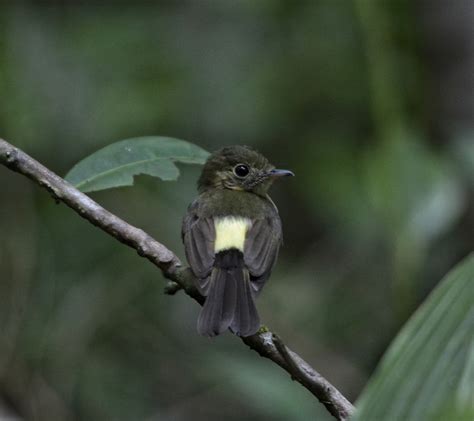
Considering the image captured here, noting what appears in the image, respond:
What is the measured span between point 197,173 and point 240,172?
1887 millimetres

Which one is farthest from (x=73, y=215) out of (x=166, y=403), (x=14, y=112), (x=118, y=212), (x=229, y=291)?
(x=229, y=291)

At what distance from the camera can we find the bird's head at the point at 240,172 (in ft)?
13.7

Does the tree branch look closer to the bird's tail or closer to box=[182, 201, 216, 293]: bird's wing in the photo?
the bird's tail

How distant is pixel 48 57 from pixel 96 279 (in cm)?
166

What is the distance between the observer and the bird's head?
4.18 meters

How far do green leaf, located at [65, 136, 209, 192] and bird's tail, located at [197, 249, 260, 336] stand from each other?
18.0 inches

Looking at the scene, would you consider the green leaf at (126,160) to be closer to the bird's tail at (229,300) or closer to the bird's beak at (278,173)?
the bird's tail at (229,300)

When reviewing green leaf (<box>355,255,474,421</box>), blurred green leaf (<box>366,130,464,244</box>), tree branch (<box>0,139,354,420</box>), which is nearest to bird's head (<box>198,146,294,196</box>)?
blurred green leaf (<box>366,130,464,244</box>)

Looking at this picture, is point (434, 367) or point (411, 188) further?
point (411, 188)

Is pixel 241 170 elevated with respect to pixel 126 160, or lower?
elevated

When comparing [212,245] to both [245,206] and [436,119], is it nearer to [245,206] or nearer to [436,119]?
[245,206]

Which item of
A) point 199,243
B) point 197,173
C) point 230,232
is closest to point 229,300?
point 199,243

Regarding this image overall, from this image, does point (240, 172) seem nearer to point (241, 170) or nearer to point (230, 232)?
point (241, 170)

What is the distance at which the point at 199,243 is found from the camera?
Answer: 334cm
